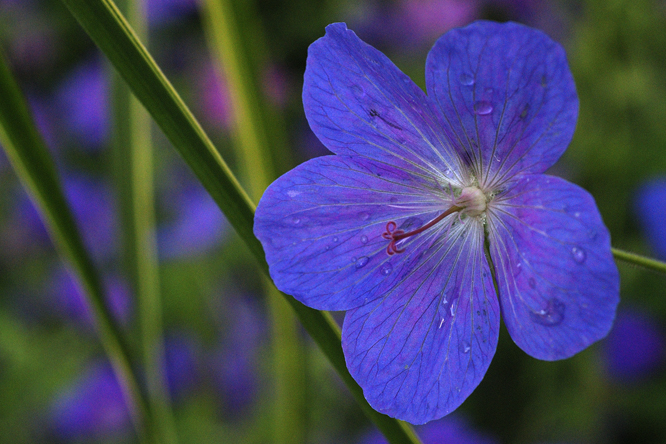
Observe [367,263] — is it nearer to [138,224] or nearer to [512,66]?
[512,66]

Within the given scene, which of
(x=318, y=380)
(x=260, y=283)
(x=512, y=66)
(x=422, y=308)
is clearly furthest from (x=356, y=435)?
(x=512, y=66)

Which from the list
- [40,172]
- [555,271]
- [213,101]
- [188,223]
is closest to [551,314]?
[555,271]

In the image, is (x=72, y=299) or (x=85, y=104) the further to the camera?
(x=85, y=104)

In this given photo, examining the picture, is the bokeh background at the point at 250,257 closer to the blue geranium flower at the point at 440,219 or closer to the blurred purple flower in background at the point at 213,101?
the blurred purple flower in background at the point at 213,101

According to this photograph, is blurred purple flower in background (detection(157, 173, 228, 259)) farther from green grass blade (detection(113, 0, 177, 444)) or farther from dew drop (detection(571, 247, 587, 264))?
dew drop (detection(571, 247, 587, 264))

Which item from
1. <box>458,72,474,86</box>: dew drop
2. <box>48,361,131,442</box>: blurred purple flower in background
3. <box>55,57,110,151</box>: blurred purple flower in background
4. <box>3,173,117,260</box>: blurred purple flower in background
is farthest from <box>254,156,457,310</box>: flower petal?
<box>55,57,110,151</box>: blurred purple flower in background

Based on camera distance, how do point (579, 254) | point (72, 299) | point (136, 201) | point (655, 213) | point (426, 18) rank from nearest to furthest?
point (579, 254), point (136, 201), point (655, 213), point (72, 299), point (426, 18)

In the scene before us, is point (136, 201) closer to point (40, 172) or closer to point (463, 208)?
point (40, 172)

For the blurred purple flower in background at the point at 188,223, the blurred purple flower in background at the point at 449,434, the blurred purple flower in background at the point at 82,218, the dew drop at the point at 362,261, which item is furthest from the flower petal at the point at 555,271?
the blurred purple flower in background at the point at 82,218
